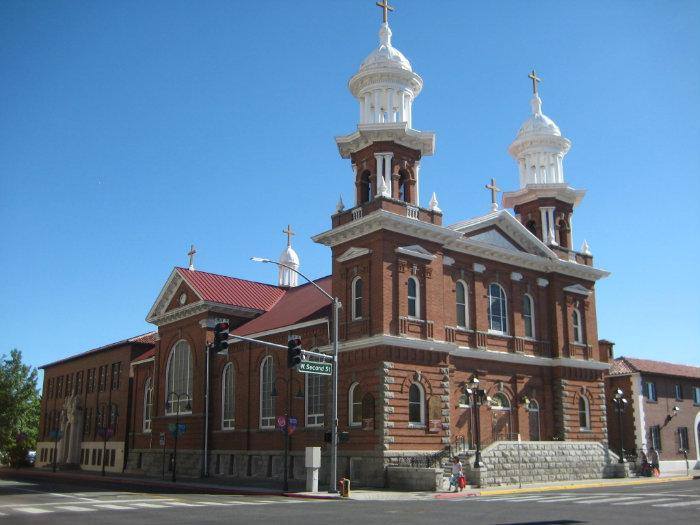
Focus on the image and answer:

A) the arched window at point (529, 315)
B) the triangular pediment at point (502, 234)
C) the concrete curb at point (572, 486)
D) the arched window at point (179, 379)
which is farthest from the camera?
the arched window at point (179, 379)

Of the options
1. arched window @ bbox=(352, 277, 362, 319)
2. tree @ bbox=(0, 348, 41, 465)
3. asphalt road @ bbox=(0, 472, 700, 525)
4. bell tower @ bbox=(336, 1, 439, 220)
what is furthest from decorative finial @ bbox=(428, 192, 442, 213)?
tree @ bbox=(0, 348, 41, 465)

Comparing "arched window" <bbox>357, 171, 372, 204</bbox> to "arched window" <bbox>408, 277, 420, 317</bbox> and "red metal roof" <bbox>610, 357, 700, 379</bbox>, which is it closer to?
"arched window" <bbox>408, 277, 420, 317</bbox>

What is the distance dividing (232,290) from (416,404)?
69.4 ft

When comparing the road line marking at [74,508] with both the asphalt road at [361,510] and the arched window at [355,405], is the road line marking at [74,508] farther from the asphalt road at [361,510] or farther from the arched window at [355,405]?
the arched window at [355,405]

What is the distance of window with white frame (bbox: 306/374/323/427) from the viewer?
39812mm

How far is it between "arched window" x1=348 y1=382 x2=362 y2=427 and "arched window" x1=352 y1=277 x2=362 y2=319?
11.5 ft

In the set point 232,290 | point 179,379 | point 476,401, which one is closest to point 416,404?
point 476,401

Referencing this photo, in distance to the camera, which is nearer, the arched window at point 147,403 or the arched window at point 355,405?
the arched window at point 355,405

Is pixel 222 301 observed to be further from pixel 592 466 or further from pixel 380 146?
pixel 592 466

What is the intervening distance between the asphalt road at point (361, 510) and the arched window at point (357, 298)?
11013mm

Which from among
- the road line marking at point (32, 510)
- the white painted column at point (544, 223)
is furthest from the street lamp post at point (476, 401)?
the road line marking at point (32, 510)

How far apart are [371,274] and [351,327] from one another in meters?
2.88

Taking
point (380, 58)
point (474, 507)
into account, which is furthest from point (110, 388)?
point (474, 507)

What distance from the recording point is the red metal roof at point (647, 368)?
171ft
